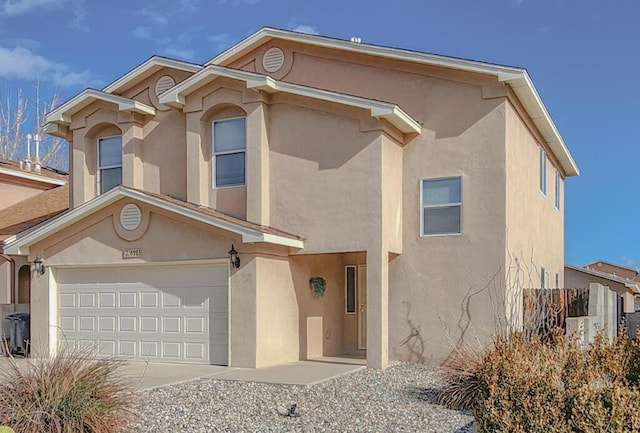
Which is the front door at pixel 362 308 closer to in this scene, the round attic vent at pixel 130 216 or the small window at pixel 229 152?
the small window at pixel 229 152

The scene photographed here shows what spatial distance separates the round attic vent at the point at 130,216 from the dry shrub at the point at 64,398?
7.16 meters

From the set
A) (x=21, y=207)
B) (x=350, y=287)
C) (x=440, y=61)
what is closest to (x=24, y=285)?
(x=21, y=207)

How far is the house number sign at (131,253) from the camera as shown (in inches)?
577

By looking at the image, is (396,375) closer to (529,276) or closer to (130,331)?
(529,276)

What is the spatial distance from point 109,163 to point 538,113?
35.5 feet

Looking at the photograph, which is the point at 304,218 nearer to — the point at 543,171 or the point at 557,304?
the point at 557,304

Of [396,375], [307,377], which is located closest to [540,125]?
[396,375]

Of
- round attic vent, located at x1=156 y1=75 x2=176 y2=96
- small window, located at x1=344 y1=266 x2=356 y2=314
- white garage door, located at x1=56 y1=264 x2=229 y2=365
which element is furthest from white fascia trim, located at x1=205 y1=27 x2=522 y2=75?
white garage door, located at x1=56 y1=264 x2=229 y2=365

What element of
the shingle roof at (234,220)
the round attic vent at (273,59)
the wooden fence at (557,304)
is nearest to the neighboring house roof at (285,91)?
the round attic vent at (273,59)

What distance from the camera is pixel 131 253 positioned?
48.3ft

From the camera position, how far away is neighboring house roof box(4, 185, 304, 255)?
A: 13.4 m

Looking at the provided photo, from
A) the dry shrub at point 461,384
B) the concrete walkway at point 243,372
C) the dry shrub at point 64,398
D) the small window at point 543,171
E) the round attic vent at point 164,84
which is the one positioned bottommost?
the concrete walkway at point 243,372

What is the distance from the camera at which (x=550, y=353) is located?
22.3 feet

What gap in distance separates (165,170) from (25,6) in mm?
17154
